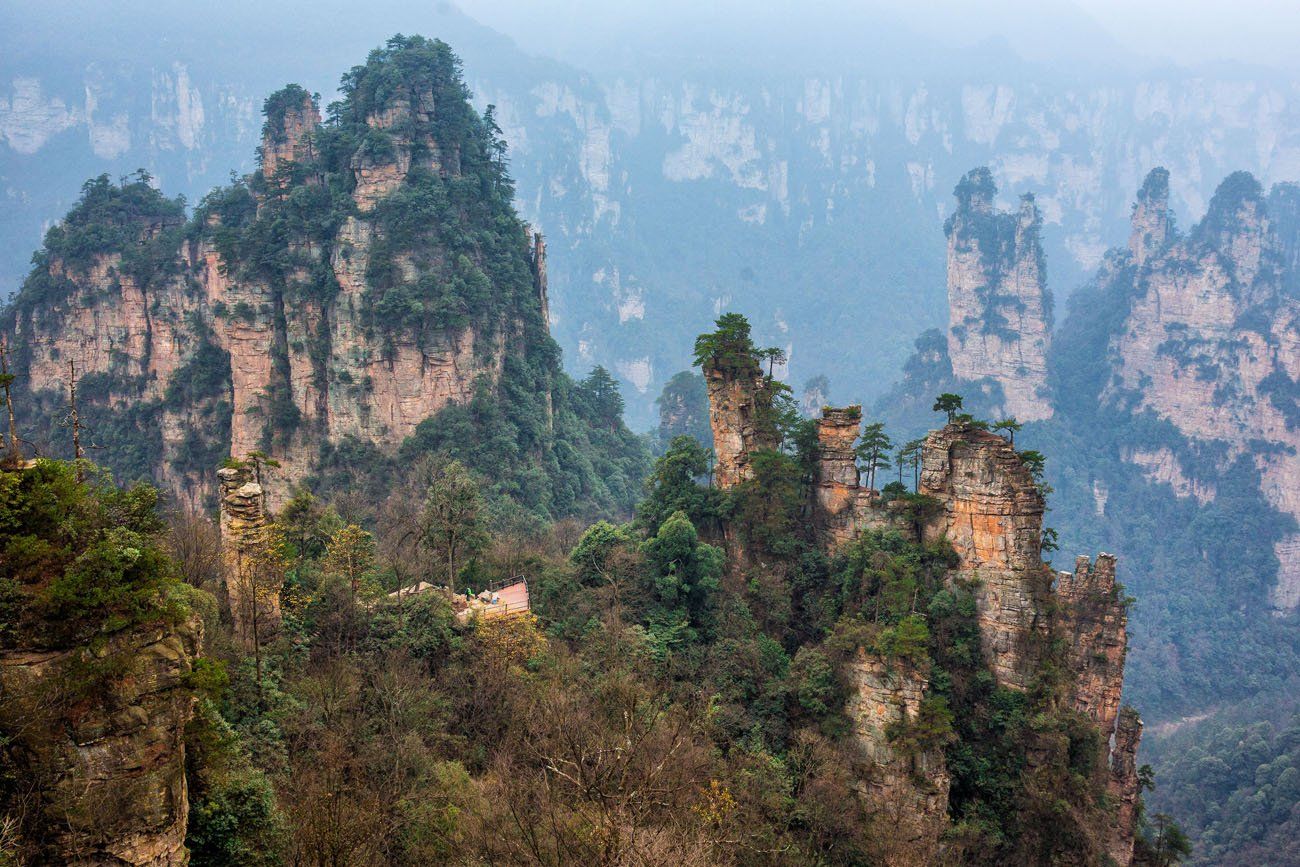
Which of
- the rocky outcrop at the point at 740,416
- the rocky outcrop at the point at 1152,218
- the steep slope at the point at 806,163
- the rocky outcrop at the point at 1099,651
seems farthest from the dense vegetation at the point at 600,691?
the steep slope at the point at 806,163

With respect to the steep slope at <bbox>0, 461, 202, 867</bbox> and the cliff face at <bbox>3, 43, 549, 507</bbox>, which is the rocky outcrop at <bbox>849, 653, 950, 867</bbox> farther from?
the cliff face at <bbox>3, 43, 549, 507</bbox>

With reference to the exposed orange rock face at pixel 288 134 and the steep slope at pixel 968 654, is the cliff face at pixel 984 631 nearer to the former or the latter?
the steep slope at pixel 968 654

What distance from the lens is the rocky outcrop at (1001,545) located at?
76.2ft

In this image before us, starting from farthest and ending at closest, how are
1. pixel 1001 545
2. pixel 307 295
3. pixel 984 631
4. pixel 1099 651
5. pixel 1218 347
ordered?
pixel 1218 347
pixel 307 295
pixel 1099 651
pixel 984 631
pixel 1001 545

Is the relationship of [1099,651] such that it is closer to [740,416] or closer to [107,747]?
[740,416]

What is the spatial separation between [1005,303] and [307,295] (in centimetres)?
6937

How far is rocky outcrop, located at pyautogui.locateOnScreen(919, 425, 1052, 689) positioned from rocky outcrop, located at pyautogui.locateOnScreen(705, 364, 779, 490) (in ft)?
19.8

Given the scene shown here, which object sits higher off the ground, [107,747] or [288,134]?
[288,134]

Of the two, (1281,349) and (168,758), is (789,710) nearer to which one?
(168,758)

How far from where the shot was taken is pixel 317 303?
43594 mm

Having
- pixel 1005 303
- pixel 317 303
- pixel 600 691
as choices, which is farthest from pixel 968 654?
pixel 1005 303

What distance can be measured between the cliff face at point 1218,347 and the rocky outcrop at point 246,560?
78577mm

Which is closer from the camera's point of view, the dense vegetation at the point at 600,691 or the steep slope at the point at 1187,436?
the dense vegetation at the point at 600,691

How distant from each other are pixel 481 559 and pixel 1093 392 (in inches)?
3203
